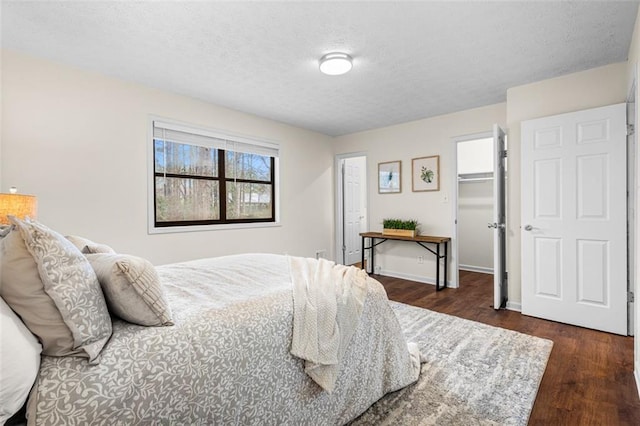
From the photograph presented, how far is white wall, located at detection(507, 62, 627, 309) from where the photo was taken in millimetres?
2779

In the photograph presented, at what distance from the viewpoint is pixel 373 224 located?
5195mm

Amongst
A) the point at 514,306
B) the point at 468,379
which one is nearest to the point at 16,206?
the point at 468,379

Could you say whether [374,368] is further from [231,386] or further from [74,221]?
[74,221]

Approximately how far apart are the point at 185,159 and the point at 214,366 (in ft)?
10.2

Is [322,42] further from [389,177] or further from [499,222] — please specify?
[389,177]

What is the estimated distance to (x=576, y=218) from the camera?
284 centimetres

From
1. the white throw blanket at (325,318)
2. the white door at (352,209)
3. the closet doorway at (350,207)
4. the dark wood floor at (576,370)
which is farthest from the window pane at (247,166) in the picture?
the white throw blanket at (325,318)

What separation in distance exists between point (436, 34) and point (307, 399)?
2485mm

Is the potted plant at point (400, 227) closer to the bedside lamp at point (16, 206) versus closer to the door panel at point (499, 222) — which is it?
the door panel at point (499, 222)

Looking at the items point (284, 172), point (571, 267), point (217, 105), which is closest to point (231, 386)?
point (571, 267)

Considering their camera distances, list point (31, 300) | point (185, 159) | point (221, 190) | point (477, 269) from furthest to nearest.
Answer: point (477, 269)
point (221, 190)
point (185, 159)
point (31, 300)

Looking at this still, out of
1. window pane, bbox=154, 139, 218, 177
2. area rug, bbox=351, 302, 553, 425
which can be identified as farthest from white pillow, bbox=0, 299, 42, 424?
window pane, bbox=154, 139, 218, 177

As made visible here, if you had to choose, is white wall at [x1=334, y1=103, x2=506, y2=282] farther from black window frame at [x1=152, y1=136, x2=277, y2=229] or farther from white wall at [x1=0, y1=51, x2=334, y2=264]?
A: white wall at [x1=0, y1=51, x2=334, y2=264]

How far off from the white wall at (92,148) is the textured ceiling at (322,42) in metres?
0.19
